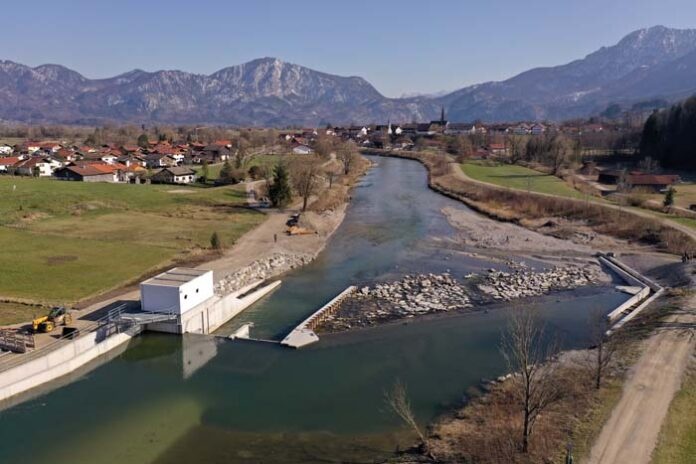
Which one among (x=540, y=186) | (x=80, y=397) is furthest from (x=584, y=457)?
(x=540, y=186)

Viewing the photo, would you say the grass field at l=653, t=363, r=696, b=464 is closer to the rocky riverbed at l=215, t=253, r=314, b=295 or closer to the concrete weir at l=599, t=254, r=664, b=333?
the concrete weir at l=599, t=254, r=664, b=333

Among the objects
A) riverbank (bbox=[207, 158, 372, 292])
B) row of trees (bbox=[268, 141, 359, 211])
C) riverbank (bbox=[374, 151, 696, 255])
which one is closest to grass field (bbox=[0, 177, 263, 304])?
riverbank (bbox=[207, 158, 372, 292])

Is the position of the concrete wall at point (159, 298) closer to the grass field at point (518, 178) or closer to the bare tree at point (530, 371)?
the bare tree at point (530, 371)

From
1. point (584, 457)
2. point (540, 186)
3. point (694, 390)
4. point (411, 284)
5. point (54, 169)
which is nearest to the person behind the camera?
point (584, 457)

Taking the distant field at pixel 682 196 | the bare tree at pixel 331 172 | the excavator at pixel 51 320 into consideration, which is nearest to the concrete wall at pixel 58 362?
the excavator at pixel 51 320

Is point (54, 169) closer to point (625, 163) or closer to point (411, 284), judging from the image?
point (411, 284)

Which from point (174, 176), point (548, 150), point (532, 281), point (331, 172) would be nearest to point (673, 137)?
point (548, 150)
